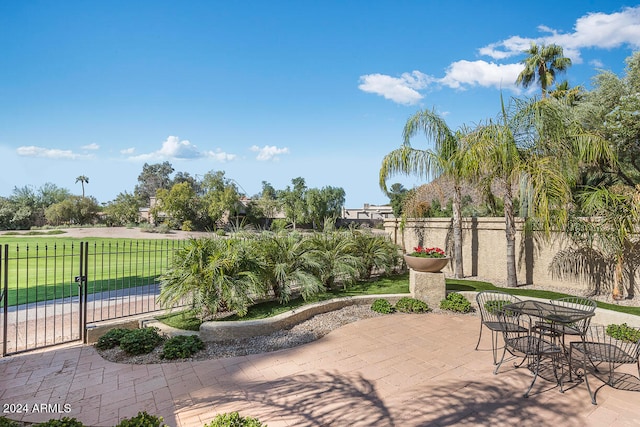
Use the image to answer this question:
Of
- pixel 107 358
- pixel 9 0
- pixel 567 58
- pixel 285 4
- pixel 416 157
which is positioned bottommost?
pixel 107 358

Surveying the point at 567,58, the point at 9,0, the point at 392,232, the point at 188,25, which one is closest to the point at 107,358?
the point at 9,0

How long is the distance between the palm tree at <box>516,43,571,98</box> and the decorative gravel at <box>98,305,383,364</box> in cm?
1969

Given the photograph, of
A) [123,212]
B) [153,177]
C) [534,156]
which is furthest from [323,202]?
[153,177]

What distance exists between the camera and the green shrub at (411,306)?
6422 millimetres

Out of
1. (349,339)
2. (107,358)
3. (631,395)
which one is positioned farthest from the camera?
(349,339)

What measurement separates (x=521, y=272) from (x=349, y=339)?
20.5ft

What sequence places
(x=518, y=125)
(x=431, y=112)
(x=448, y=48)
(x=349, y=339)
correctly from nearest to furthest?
(x=349, y=339) → (x=518, y=125) → (x=431, y=112) → (x=448, y=48)

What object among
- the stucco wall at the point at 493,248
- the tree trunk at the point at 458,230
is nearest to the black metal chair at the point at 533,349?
the stucco wall at the point at 493,248

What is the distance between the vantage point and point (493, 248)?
923 cm

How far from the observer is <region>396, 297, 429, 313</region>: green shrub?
21.1 ft

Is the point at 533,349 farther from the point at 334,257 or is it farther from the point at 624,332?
the point at 334,257

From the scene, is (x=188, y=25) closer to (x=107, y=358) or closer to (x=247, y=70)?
(x=247, y=70)

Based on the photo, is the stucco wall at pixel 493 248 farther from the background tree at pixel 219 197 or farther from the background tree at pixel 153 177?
the background tree at pixel 153 177

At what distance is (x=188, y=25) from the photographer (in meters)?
8.75
